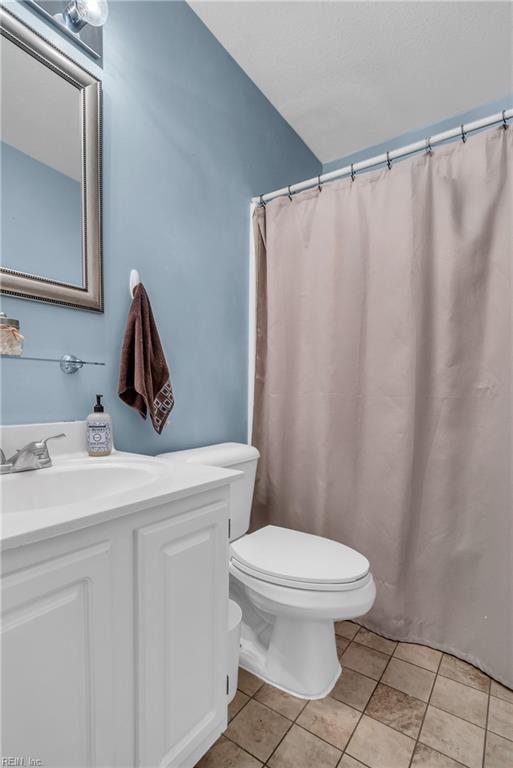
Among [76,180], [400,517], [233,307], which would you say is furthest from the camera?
[233,307]

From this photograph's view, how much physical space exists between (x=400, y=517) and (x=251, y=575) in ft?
2.15

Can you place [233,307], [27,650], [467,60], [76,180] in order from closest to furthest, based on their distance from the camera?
[27,650], [76,180], [467,60], [233,307]

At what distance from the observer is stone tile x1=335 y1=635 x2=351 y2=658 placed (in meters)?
1.49

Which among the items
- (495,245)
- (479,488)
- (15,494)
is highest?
(495,245)

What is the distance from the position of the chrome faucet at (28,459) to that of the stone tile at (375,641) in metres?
1.39

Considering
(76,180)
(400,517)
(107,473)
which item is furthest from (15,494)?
(400,517)

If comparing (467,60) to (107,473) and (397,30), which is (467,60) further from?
(107,473)

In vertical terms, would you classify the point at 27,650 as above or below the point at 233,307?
below

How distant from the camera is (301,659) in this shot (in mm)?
1280

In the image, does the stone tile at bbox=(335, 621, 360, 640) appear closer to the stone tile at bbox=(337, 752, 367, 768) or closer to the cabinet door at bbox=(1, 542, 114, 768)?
the stone tile at bbox=(337, 752, 367, 768)

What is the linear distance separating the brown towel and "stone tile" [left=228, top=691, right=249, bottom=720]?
35.4 inches

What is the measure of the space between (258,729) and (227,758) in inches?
4.9

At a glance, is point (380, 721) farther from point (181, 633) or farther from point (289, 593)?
point (181, 633)

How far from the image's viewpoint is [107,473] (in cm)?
102
